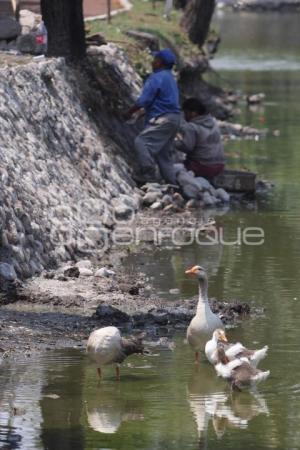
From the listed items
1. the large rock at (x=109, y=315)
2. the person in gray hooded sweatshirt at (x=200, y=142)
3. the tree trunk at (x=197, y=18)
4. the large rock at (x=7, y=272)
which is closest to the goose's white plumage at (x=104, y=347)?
the large rock at (x=109, y=315)

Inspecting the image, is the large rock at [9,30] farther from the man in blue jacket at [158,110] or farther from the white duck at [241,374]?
the white duck at [241,374]

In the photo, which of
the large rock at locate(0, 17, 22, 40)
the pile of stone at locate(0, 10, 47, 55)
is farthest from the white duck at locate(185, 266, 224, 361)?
the large rock at locate(0, 17, 22, 40)

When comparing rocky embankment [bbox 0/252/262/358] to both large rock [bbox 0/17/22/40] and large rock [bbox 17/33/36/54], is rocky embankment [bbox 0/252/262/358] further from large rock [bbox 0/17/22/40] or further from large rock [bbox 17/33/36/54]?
large rock [bbox 0/17/22/40]

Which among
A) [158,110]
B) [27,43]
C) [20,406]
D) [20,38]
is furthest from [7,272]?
[27,43]

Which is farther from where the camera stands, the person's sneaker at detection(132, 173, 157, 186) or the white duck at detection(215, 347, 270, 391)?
the person's sneaker at detection(132, 173, 157, 186)

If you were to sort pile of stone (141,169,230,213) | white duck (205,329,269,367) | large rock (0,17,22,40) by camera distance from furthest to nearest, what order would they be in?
large rock (0,17,22,40), pile of stone (141,169,230,213), white duck (205,329,269,367)

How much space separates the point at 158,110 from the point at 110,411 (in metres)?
11.3

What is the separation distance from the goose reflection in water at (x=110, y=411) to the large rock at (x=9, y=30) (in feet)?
41.4

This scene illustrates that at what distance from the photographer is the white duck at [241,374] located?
13281 mm

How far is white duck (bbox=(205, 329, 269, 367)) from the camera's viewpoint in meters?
13.6

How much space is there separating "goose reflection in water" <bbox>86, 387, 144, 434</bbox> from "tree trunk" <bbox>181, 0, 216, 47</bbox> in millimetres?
26593

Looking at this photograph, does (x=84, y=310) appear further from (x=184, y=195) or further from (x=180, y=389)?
(x=184, y=195)

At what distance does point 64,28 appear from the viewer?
82.1 feet

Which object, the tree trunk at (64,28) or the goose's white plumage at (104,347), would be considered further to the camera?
the tree trunk at (64,28)
